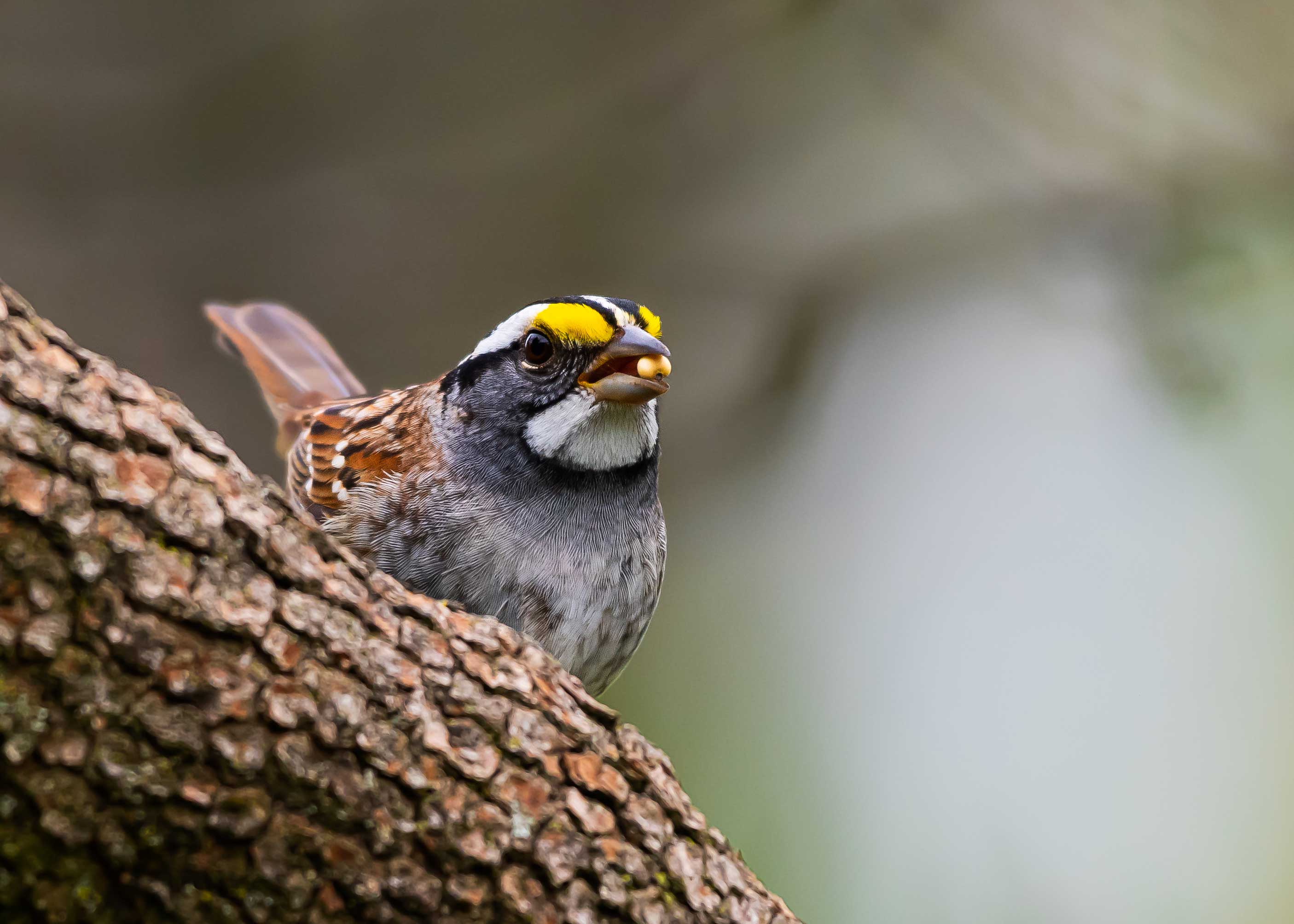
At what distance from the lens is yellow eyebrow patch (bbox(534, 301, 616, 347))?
8.88ft

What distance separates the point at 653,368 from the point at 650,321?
0.93ft

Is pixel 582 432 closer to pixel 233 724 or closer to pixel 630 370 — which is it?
pixel 630 370

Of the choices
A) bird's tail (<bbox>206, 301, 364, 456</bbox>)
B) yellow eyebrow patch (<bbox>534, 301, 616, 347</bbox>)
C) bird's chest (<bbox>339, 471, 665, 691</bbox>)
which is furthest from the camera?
bird's tail (<bbox>206, 301, 364, 456</bbox>)

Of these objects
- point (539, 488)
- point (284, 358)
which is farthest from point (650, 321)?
point (284, 358)

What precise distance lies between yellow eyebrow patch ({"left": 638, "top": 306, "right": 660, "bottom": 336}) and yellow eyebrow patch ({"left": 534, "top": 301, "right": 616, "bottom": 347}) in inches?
5.5

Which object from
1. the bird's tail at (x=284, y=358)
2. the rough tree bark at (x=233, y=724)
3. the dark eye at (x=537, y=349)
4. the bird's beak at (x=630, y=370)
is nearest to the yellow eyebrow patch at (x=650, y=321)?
the bird's beak at (x=630, y=370)

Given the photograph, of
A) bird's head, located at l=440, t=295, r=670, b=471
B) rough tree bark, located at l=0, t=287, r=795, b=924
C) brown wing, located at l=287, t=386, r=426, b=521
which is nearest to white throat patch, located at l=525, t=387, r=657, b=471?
bird's head, located at l=440, t=295, r=670, b=471

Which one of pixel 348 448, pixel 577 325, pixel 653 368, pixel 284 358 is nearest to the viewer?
pixel 653 368

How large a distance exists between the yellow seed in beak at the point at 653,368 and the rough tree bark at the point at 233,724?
39.3 inches

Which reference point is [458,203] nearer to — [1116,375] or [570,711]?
[1116,375]

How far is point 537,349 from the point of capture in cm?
279

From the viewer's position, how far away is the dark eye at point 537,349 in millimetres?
2771

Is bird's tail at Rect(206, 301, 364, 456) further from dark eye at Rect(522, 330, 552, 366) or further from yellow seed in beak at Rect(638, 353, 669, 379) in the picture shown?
yellow seed in beak at Rect(638, 353, 669, 379)

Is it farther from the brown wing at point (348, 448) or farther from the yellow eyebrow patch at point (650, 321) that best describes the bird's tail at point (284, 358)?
the yellow eyebrow patch at point (650, 321)
